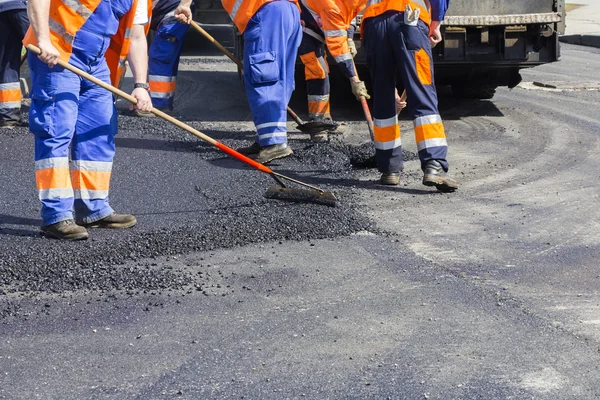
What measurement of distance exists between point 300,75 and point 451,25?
1.78 metres

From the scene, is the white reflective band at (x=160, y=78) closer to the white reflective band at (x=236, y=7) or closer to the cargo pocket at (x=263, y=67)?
the white reflective band at (x=236, y=7)

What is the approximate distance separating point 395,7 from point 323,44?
1.69 metres

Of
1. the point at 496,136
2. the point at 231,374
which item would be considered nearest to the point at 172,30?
the point at 496,136

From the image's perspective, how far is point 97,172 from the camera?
5.26 m

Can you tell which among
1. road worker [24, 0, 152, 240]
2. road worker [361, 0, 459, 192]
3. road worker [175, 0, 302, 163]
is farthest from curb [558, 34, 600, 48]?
road worker [24, 0, 152, 240]

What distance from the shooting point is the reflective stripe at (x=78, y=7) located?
16.1 feet

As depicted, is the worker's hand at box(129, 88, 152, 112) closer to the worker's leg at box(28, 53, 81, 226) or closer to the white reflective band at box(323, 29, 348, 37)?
the worker's leg at box(28, 53, 81, 226)

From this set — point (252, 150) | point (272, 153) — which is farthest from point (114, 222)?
point (252, 150)

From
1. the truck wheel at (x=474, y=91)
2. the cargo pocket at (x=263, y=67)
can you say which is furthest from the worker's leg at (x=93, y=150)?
the truck wheel at (x=474, y=91)

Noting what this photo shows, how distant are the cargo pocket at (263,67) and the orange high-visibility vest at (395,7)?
812mm

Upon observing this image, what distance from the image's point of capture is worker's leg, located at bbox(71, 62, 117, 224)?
5.17 meters

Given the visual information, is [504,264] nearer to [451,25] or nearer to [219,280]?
[219,280]

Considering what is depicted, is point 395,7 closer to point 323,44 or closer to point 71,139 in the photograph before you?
point 323,44

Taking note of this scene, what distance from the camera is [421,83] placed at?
6.26 meters
